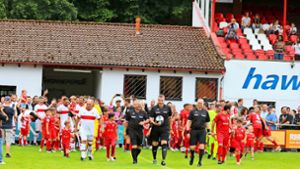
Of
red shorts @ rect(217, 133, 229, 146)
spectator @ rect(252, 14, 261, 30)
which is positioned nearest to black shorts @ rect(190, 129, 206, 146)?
red shorts @ rect(217, 133, 229, 146)

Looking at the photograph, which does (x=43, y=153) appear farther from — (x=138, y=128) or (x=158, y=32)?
(x=158, y=32)

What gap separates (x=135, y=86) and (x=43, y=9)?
13839mm

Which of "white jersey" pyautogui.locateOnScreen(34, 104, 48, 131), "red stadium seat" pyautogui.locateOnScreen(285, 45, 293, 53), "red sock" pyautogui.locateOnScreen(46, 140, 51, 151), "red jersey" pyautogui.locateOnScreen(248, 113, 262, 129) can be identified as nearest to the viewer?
"red sock" pyautogui.locateOnScreen(46, 140, 51, 151)

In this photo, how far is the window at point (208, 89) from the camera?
47.7 meters

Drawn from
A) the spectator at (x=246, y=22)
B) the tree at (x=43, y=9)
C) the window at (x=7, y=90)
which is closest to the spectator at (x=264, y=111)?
the spectator at (x=246, y=22)

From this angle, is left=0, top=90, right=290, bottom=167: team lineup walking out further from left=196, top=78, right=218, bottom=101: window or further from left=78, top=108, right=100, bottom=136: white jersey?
left=196, top=78, right=218, bottom=101: window

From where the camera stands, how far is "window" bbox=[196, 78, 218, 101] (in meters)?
47.7

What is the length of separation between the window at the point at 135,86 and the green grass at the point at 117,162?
971 centimetres

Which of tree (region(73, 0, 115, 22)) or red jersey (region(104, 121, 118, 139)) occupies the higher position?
tree (region(73, 0, 115, 22))

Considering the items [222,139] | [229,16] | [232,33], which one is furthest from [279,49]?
[222,139]

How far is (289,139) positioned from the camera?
42125 millimetres

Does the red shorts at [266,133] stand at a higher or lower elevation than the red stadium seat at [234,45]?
lower

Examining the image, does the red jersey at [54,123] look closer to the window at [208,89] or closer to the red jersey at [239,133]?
the red jersey at [239,133]

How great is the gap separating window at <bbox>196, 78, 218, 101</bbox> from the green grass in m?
9.84
